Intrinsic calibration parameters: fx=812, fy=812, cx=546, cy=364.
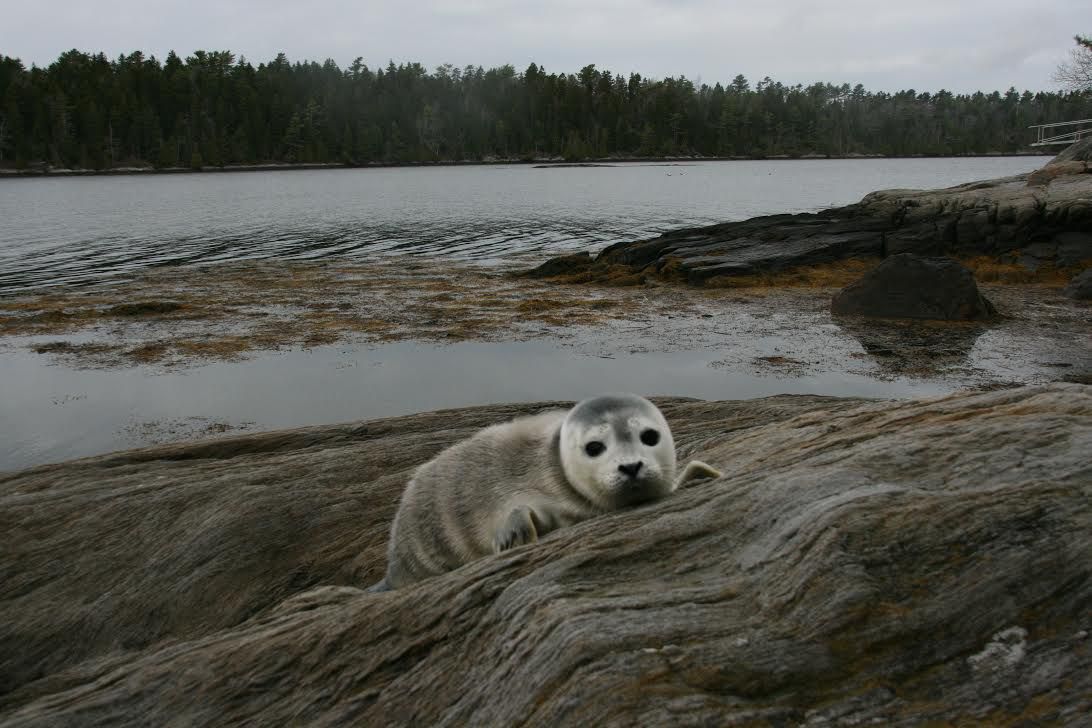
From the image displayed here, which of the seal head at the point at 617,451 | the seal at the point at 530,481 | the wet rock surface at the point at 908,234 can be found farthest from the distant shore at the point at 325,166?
the seal head at the point at 617,451

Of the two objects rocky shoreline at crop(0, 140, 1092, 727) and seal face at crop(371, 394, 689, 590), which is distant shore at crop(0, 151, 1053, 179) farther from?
seal face at crop(371, 394, 689, 590)

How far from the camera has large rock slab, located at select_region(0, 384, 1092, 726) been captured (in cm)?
286

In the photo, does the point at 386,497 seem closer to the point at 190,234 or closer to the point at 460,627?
the point at 460,627

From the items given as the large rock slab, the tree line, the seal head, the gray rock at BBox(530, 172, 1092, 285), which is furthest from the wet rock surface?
the tree line

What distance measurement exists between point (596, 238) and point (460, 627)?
39876 mm

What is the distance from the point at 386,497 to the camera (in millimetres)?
6668

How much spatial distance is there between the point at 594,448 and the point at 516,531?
625 millimetres

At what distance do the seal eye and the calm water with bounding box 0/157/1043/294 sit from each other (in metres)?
29.3

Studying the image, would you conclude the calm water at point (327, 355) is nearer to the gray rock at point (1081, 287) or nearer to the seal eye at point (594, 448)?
the gray rock at point (1081, 287)

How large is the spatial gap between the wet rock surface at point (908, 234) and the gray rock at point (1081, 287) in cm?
263

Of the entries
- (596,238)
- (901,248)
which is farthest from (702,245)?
(596,238)

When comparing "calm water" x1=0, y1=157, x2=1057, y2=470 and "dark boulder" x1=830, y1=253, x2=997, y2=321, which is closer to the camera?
"calm water" x1=0, y1=157, x2=1057, y2=470

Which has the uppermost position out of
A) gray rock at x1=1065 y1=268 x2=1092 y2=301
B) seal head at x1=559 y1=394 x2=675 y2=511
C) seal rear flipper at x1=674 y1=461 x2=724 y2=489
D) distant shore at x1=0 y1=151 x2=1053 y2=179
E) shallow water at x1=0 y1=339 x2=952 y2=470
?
distant shore at x1=0 y1=151 x2=1053 y2=179

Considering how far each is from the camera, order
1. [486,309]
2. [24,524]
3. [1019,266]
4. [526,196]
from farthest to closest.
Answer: [526,196] < [1019,266] < [486,309] < [24,524]
